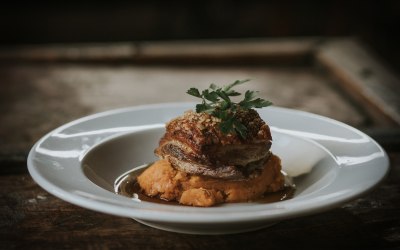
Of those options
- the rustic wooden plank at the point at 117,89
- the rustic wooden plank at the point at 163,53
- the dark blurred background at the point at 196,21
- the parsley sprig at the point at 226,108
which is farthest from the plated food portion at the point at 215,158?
the dark blurred background at the point at 196,21

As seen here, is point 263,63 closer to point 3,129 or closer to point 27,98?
point 27,98

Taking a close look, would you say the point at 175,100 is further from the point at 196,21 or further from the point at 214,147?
the point at 196,21

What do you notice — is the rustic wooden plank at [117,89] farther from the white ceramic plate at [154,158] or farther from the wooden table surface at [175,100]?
the white ceramic plate at [154,158]

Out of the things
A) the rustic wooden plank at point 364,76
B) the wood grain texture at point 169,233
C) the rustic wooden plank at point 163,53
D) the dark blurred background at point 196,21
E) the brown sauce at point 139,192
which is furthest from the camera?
the dark blurred background at point 196,21

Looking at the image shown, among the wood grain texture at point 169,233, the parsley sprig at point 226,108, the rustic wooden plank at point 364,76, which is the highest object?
the rustic wooden plank at point 364,76

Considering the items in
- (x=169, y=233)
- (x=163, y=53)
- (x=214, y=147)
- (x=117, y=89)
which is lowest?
(x=169, y=233)

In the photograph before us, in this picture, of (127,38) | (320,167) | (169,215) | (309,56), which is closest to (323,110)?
(309,56)

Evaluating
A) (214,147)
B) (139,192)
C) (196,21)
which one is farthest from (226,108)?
(196,21)
